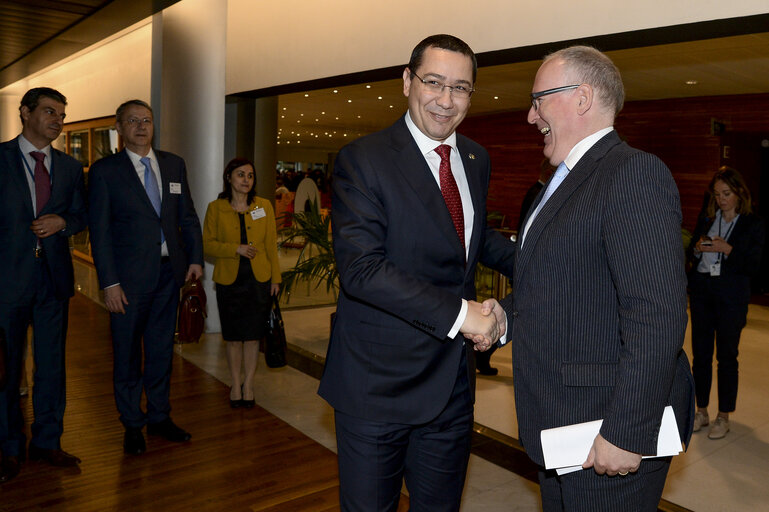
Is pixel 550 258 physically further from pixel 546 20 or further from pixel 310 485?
→ pixel 546 20

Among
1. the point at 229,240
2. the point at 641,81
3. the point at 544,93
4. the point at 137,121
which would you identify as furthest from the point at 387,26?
the point at 641,81

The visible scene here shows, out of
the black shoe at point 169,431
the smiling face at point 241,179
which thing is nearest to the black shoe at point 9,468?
the black shoe at point 169,431

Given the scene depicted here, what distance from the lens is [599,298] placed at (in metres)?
1.48

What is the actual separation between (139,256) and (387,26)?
2632 millimetres

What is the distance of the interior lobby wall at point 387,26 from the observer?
333 cm

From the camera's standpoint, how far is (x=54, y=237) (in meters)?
3.36

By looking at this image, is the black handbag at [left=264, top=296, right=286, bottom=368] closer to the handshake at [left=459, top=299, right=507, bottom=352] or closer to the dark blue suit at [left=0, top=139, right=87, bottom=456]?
the dark blue suit at [left=0, top=139, right=87, bottom=456]

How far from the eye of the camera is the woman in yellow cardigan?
4.41m

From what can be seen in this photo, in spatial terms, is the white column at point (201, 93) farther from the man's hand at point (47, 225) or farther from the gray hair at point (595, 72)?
the gray hair at point (595, 72)

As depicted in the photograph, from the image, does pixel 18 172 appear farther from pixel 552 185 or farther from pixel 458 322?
pixel 552 185

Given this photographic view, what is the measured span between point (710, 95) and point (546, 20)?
33.1 feet

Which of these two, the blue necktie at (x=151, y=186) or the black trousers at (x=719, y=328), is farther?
the black trousers at (x=719, y=328)

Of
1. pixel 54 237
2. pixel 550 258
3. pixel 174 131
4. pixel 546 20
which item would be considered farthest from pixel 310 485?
pixel 174 131

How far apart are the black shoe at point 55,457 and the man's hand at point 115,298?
32.3 inches
